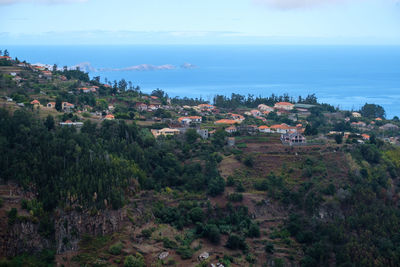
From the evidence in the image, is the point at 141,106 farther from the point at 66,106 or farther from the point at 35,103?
the point at 35,103

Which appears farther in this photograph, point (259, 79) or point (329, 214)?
point (259, 79)

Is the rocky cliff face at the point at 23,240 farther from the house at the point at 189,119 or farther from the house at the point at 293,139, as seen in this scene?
the house at the point at 189,119

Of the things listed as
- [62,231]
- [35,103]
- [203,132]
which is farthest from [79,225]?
[35,103]

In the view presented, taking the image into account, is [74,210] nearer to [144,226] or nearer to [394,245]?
[144,226]

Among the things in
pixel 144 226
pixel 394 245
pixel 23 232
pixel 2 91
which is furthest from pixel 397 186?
pixel 2 91

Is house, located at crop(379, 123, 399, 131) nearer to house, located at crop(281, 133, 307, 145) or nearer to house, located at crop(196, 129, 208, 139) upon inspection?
house, located at crop(281, 133, 307, 145)

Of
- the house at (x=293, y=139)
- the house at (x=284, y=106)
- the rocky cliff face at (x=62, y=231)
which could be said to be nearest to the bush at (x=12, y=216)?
the rocky cliff face at (x=62, y=231)
